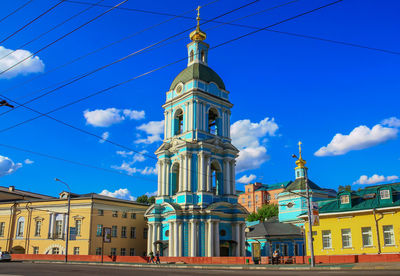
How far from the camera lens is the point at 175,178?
1886 inches

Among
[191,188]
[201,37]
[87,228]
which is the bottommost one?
[87,228]

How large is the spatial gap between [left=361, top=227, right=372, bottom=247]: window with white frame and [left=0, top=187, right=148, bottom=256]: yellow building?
32423mm

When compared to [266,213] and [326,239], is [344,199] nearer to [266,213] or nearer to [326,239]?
[326,239]

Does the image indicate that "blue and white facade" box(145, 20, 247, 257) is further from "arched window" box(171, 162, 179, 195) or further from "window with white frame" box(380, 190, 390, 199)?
"window with white frame" box(380, 190, 390, 199)

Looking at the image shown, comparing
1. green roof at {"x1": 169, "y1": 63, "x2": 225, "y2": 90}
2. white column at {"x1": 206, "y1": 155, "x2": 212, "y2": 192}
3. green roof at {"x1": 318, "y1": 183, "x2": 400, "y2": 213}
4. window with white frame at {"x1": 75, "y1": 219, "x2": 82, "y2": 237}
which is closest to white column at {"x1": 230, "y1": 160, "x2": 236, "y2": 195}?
white column at {"x1": 206, "y1": 155, "x2": 212, "y2": 192}

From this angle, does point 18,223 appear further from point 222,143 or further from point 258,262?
point 258,262

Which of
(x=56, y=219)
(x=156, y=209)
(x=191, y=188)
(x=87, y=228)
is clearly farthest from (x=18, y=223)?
(x=191, y=188)

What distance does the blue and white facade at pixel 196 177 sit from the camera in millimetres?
42906

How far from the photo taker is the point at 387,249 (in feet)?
102

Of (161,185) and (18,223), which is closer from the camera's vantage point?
(161,185)

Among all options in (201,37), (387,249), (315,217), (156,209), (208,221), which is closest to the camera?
(315,217)

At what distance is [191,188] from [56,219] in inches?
819

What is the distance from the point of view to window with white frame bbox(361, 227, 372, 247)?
106 feet

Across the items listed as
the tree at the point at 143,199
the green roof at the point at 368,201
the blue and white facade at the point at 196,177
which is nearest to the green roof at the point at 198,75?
the blue and white facade at the point at 196,177
